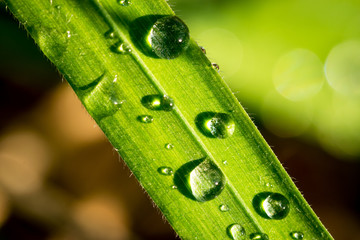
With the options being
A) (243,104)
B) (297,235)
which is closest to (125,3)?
(297,235)

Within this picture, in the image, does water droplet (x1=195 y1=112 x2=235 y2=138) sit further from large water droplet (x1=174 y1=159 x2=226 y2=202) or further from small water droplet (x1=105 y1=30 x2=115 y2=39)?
small water droplet (x1=105 y1=30 x2=115 y2=39)

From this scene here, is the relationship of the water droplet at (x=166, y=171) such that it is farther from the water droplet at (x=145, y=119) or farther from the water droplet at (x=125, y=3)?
the water droplet at (x=125, y=3)

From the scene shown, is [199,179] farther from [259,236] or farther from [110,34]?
[110,34]

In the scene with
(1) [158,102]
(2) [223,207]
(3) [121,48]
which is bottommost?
(2) [223,207]

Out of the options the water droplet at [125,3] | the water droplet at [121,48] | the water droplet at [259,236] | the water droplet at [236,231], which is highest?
the water droplet at [125,3]

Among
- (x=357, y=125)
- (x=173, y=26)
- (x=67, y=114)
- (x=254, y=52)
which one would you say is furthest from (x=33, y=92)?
(x=357, y=125)

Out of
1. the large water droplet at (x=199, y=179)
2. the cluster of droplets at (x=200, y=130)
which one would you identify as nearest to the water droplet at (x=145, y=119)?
the cluster of droplets at (x=200, y=130)

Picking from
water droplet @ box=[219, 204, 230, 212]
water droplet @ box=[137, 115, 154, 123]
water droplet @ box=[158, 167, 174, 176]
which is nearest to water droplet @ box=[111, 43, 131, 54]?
water droplet @ box=[137, 115, 154, 123]
